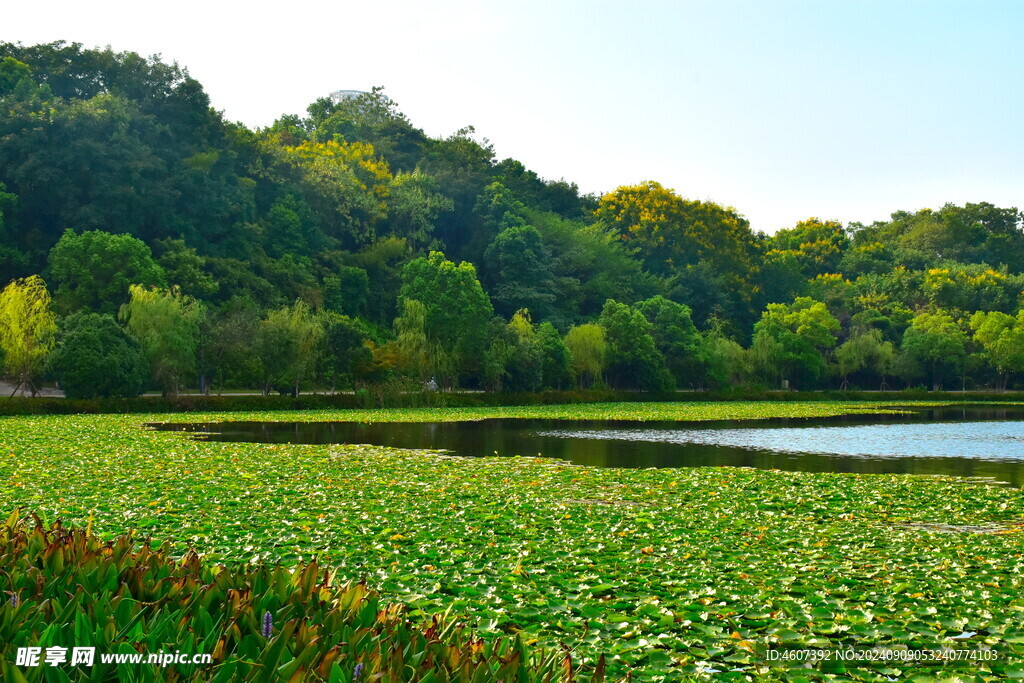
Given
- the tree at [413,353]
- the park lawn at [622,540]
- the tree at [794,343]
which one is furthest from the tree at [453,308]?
the park lawn at [622,540]

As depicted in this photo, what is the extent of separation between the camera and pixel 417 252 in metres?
67.8

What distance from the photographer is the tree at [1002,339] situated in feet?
217

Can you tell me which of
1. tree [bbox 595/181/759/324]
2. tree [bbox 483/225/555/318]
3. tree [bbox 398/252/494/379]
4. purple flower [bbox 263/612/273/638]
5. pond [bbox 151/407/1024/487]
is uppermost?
tree [bbox 595/181/759/324]

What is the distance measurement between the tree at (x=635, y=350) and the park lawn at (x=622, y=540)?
40.4 metres

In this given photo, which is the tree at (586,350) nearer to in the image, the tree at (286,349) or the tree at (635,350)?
the tree at (635,350)

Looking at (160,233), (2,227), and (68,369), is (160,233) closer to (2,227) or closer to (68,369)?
(2,227)

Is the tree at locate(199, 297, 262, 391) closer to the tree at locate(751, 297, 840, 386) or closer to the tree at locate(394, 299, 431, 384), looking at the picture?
the tree at locate(394, 299, 431, 384)

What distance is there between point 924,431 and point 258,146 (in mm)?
51564

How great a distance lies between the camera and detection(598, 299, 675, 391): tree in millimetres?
56531

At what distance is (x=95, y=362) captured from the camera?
3462 cm

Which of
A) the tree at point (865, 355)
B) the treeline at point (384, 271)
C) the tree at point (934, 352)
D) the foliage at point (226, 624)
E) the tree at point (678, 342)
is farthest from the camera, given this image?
the tree at point (865, 355)

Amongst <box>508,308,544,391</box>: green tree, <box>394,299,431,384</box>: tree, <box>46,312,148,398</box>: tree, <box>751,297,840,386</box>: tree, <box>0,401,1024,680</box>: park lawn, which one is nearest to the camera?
<box>0,401,1024,680</box>: park lawn

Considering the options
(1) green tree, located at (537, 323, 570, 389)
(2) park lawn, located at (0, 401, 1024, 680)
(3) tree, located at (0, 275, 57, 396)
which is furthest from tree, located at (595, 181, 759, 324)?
(2) park lawn, located at (0, 401, 1024, 680)

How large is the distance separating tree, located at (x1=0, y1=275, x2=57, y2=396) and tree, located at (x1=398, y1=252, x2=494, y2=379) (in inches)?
725
